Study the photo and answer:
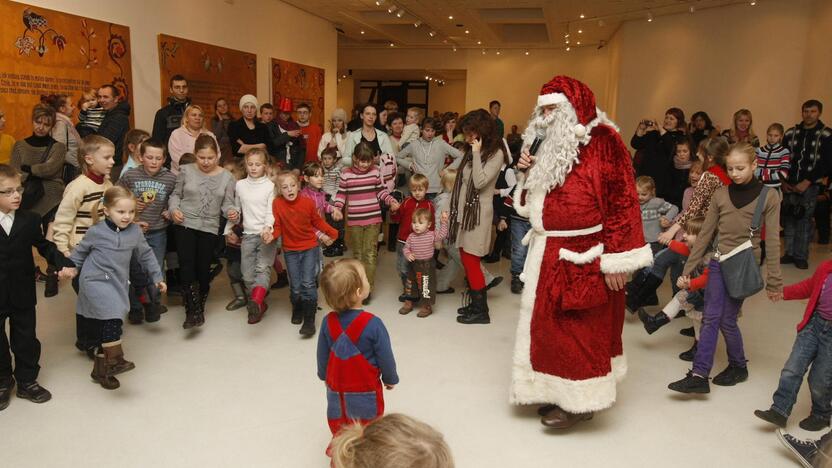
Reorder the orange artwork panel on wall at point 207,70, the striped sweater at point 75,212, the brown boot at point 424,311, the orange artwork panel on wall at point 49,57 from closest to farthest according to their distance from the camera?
the striped sweater at point 75,212 < the brown boot at point 424,311 < the orange artwork panel on wall at point 49,57 < the orange artwork panel on wall at point 207,70

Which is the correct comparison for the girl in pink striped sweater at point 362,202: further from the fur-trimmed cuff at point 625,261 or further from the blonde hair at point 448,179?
the fur-trimmed cuff at point 625,261

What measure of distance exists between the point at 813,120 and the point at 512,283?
3.91 m

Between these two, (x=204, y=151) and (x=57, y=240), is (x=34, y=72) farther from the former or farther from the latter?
(x=57, y=240)

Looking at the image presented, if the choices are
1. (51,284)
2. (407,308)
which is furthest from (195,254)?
(407,308)

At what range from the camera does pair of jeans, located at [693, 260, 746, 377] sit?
134 inches

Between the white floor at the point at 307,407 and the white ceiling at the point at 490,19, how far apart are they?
321 inches

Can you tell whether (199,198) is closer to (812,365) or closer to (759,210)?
(759,210)

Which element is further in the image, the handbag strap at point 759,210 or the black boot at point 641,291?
the black boot at point 641,291

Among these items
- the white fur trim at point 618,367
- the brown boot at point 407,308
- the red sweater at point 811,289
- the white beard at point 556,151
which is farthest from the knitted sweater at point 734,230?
the brown boot at point 407,308

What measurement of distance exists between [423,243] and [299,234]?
1017mm

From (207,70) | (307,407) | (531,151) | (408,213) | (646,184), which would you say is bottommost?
(307,407)

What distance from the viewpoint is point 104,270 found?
3410 mm

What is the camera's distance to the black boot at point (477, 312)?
473 centimetres

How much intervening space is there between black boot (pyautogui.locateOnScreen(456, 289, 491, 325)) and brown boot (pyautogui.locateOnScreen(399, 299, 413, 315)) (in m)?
0.44
